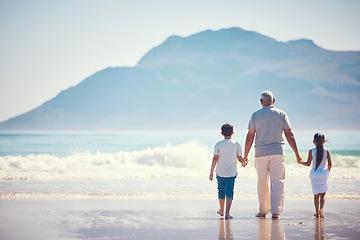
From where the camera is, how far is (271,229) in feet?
22.9

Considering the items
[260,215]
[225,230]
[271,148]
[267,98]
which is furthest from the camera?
[260,215]

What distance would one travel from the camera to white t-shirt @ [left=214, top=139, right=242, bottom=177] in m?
8.02

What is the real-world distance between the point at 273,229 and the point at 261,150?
1.35 m

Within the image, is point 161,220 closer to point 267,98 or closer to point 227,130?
point 227,130

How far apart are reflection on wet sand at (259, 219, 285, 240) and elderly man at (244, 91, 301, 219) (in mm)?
293

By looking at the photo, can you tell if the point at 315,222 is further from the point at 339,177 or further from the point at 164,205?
the point at 339,177

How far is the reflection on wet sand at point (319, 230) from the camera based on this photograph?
21.0ft

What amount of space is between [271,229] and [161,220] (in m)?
1.78

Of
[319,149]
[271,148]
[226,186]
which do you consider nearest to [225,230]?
[226,186]

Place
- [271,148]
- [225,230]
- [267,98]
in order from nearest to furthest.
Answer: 1. [225,230]
2. [271,148]
3. [267,98]

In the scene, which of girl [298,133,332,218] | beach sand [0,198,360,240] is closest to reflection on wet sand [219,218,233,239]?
beach sand [0,198,360,240]

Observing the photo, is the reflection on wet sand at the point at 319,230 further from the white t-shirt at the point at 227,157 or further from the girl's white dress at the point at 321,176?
the white t-shirt at the point at 227,157

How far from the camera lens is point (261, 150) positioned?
25.7 feet

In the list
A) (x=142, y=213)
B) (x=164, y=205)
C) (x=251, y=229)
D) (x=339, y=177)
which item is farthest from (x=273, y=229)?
(x=339, y=177)
